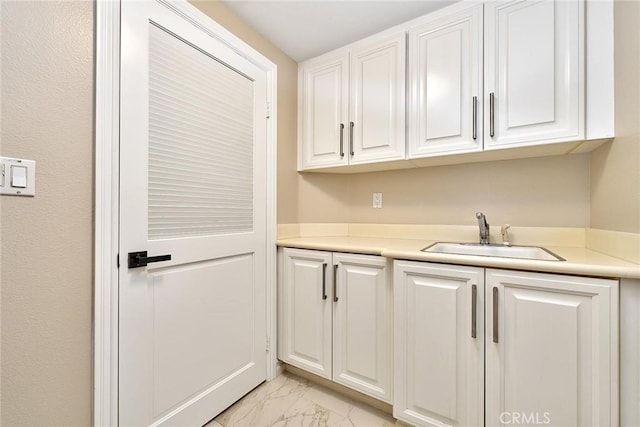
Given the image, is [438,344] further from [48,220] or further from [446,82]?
[48,220]

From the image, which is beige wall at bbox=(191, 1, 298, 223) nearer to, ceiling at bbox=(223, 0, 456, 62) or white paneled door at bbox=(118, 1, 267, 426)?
ceiling at bbox=(223, 0, 456, 62)

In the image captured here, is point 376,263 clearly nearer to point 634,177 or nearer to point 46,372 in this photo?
point 634,177

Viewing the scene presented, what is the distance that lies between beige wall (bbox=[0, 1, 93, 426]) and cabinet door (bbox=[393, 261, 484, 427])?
4.27ft

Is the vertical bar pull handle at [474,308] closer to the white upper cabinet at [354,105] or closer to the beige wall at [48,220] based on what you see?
the white upper cabinet at [354,105]

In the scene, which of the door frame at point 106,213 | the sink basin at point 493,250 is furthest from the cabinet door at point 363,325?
the door frame at point 106,213

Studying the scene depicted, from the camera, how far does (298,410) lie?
151 cm

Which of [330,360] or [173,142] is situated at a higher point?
[173,142]

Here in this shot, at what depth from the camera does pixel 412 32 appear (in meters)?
1.64

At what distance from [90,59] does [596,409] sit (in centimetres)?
221

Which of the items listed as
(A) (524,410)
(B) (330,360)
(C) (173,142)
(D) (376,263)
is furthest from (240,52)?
(A) (524,410)

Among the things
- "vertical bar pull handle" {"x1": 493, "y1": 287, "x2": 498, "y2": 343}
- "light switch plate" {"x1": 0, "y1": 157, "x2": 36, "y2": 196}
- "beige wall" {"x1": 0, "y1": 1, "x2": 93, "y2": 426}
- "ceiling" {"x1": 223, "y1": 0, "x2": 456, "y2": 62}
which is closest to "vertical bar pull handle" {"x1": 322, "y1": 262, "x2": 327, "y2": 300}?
"vertical bar pull handle" {"x1": 493, "y1": 287, "x2": 498, "y2": 343}

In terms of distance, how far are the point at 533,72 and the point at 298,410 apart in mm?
2124

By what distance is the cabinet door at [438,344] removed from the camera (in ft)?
3.81

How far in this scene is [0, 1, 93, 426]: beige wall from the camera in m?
0.85
